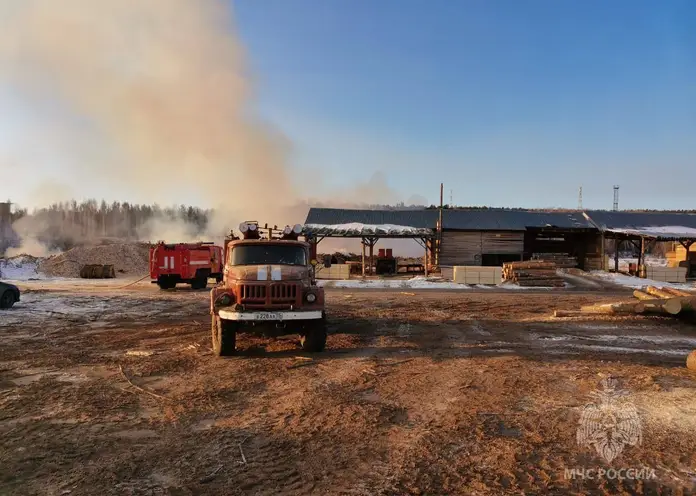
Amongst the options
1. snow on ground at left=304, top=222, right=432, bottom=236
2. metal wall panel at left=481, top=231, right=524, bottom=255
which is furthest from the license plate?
metal wall panel at left=481, top=231, right=524, bottom=255

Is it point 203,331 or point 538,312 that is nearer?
point 203,331

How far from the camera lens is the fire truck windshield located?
10031 millimetres

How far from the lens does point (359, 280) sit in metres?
32.7

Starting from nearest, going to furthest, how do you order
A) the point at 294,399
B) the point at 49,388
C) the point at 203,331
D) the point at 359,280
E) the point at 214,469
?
1. the point at 214,469
2. the point at 294,399
3. the point at 49,388
4. the point at 203,331
5. the point at 359,280

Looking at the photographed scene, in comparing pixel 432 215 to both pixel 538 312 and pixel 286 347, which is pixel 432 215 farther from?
pixel 286 347

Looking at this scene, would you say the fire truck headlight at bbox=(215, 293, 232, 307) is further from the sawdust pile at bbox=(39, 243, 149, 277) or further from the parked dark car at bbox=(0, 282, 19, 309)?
the sawdust pile at bbox=(39, 243, 149, 277)

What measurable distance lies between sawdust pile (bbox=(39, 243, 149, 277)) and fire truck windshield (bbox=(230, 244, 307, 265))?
34459mm

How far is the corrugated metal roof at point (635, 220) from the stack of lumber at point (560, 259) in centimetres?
359

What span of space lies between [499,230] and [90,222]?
107 metres

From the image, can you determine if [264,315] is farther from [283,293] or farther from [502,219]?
[502,219]

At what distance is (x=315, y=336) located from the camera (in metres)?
9.49

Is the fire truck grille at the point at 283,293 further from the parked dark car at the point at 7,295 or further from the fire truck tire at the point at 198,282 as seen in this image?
the fire truck tire at the point at 198,282

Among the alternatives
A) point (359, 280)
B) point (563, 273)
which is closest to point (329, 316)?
point (359, 280)

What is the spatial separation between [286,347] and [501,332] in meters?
6.01
